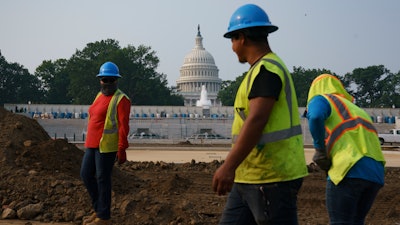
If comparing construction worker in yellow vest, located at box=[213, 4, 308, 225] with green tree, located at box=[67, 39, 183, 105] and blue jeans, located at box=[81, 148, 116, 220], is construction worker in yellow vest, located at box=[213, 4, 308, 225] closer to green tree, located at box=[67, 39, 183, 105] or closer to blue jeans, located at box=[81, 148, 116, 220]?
blue jeans, located at box=[81, 148, 116, 220]

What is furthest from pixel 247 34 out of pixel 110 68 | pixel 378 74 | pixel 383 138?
pixel 378 74

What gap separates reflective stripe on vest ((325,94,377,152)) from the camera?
3.47 meters

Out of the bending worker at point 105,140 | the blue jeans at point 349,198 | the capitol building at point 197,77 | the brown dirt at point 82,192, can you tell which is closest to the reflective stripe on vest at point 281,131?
the blue jeans at point 349,198

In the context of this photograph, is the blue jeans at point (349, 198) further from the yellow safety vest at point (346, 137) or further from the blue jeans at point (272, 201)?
the blue jeans at point (272, 201)

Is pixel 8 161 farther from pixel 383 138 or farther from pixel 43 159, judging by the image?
pixel 383 138

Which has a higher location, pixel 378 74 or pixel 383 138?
pixel 378 74

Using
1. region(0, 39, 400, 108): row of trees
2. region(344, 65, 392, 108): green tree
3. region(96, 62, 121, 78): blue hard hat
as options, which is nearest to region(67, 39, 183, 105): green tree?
region(0, 39, 400, 108): row of trees

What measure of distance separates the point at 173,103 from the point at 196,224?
278ft

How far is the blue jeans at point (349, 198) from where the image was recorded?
10.9 feet

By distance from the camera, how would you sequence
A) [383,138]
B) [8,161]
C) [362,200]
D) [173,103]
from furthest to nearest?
1. [173,103]
2. [383,138]
3. [8,161]
4. [362,200]

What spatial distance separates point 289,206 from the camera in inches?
113

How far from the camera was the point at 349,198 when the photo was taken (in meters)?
3.34

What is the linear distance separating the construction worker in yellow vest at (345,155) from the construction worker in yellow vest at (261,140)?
0.52m

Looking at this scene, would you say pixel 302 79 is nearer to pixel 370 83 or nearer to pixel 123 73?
pixel 370 83
